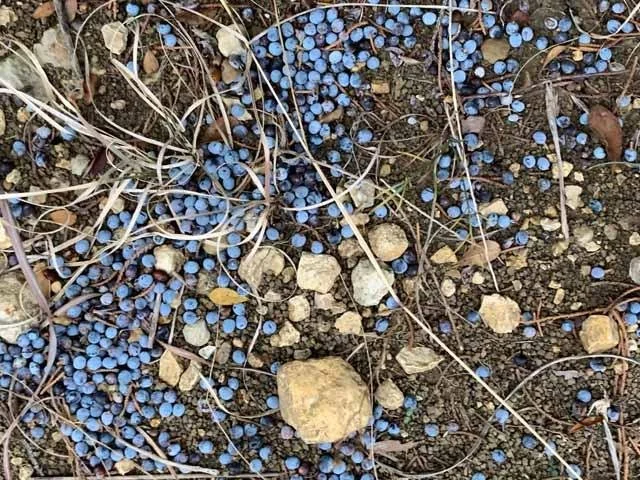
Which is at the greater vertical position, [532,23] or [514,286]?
[532,23]

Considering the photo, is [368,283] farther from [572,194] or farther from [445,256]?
[572,194]

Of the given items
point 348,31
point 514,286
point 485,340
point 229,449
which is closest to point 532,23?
point 348,31

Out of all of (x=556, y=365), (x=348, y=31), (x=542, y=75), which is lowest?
(x=556, y=365)

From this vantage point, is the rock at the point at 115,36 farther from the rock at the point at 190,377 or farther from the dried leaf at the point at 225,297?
the rock at the point at 190,377

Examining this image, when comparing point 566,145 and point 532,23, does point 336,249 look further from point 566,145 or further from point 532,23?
point 532,23

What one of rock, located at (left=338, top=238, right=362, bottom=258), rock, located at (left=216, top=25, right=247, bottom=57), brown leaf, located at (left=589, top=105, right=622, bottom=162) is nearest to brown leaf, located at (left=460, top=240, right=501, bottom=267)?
rock, located at (left=338, top=238, right=362, bottom=258)

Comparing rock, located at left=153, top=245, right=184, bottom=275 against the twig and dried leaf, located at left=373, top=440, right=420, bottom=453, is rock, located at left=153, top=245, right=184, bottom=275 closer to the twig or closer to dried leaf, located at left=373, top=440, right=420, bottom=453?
dried leaf, located at left=373, top=440, right=420, bottom=453
